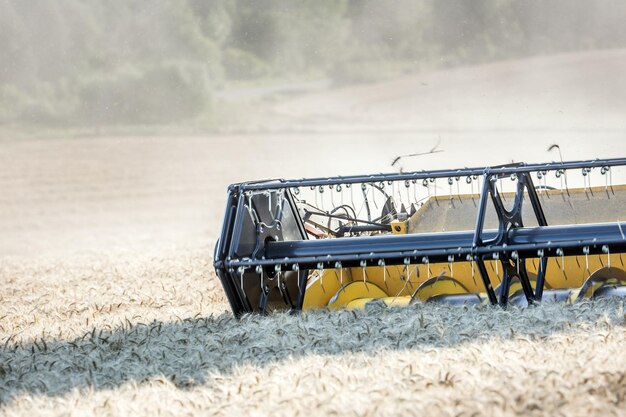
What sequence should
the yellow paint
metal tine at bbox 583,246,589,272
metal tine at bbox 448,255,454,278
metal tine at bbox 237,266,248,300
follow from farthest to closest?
→ the yellow paint, metal tine at bbox 237,266,248,300, metal tine at bbox 448,255,454,278, metal tine at bbox 583,246,589,272

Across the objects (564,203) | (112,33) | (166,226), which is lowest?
(166,226)

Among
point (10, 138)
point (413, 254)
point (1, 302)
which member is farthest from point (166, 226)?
point (413, 254)

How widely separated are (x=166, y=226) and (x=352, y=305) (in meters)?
14.9

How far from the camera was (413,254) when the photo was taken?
5.45m

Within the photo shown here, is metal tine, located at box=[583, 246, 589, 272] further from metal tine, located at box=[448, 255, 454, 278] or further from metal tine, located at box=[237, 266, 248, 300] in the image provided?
metal tine, located at box=[237, 266, 248, 300]

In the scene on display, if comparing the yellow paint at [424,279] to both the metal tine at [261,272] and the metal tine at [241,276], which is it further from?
the metal tine at [241,276]

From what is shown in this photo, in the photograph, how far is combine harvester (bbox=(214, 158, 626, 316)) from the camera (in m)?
5.41

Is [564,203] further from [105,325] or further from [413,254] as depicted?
[105,325]

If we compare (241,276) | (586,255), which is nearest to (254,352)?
(241,276)

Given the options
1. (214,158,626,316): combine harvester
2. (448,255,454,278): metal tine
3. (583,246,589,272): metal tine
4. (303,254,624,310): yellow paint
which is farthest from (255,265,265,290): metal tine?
(583,246,589,272): metal tine

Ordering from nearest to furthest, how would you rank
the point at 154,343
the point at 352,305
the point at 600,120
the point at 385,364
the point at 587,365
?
the point at 587,365 < the point at 385,364 < the point at 154,343 < the point at 352,305 < the point at 600,120

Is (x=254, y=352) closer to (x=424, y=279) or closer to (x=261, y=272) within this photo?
(x=261, y=272)

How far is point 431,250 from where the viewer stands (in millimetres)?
5457

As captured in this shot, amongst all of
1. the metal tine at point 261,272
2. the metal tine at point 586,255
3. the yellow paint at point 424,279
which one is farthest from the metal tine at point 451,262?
the metal tine at point 261,272
